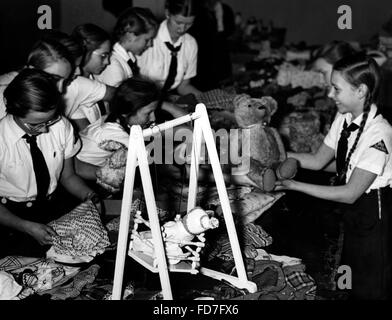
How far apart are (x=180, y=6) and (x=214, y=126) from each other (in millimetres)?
669

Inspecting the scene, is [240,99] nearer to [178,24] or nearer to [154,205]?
[178,24]

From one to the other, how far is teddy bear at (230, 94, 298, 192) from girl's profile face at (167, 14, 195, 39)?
0.60 m

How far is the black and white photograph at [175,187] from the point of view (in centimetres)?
145

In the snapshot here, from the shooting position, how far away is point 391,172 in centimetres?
180

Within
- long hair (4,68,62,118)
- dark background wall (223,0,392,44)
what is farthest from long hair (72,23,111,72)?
dark background wall (223,0,392,44)

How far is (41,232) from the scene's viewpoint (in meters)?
1.71

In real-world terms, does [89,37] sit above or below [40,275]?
above

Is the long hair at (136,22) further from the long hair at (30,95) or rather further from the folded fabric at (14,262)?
the folded fabric at (14,262)

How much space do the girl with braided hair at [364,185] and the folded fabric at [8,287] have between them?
917 millimetres

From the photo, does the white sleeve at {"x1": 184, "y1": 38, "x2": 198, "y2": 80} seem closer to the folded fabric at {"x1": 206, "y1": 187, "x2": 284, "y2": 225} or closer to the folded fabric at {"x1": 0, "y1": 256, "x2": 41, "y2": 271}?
the folded fabric at {"x1": 206, "y1": 187, "x2": 284, "y2": 225}

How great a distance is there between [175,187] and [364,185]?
2.38 ft

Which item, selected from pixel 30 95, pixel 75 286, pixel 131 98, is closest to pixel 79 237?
pixel 75 286

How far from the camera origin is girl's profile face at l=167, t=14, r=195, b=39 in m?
2.68

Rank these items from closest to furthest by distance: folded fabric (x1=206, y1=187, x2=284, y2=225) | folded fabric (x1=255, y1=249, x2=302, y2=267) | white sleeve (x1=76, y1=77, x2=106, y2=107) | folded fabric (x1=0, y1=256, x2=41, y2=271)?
folded fabric (x1=0, y1=256, x2=41, y2=271) → folded fabric (x1=255, y1=249, x2=302, y2=267) → folded fabric (x1=206, y1=187, x2=284, y2=225) → white sleeve (x1=76, y1=77, x2=106, y2=107)
